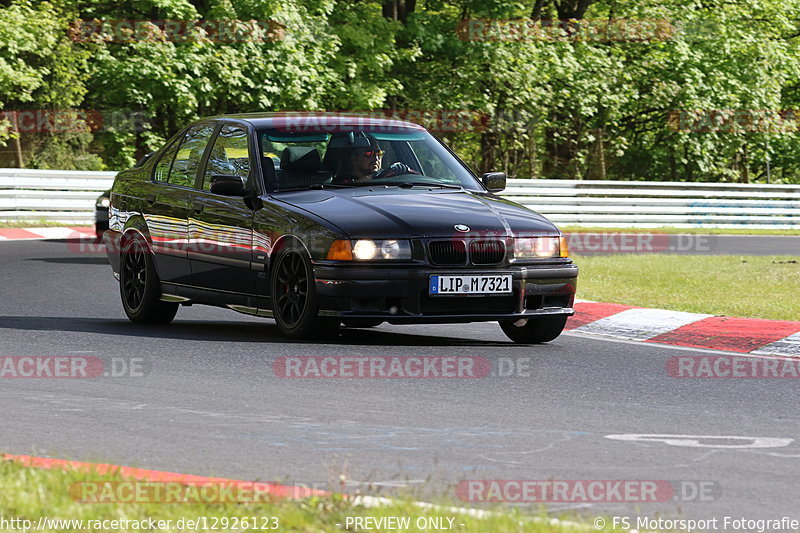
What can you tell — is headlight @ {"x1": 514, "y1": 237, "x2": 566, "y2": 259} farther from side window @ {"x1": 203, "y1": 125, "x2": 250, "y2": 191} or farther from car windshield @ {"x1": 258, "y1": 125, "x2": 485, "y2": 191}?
side window @ {"x1": 203, "y1": 125, "x2": 250, "y2": 191}

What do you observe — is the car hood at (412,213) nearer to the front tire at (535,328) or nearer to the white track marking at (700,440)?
the front tire at (535,328)

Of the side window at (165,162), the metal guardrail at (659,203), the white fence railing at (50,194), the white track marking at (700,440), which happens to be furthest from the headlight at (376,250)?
the metal guardrail at (659,203)

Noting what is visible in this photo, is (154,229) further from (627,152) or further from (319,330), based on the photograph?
(627,152)

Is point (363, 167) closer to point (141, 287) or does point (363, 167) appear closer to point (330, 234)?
point (330, 234)

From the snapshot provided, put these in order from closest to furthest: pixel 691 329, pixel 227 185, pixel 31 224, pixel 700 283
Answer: pixel 227 185, pixel 691 329, pixel 700 283, pixel 31 224

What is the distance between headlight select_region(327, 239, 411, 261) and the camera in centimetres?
917

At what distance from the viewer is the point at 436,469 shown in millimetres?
5605

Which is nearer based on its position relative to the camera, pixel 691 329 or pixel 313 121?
pixel 313 121

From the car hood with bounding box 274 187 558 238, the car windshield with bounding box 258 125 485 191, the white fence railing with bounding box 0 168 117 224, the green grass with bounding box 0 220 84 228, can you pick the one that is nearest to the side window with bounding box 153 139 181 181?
the car windshield with bounding box 258 125 485 191

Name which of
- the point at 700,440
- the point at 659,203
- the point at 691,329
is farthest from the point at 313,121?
the point at 659,203

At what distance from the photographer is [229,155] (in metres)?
10.7

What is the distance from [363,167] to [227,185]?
1010 mm

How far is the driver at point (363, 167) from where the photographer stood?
1025cm

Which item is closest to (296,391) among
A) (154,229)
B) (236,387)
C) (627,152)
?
(236,387)
